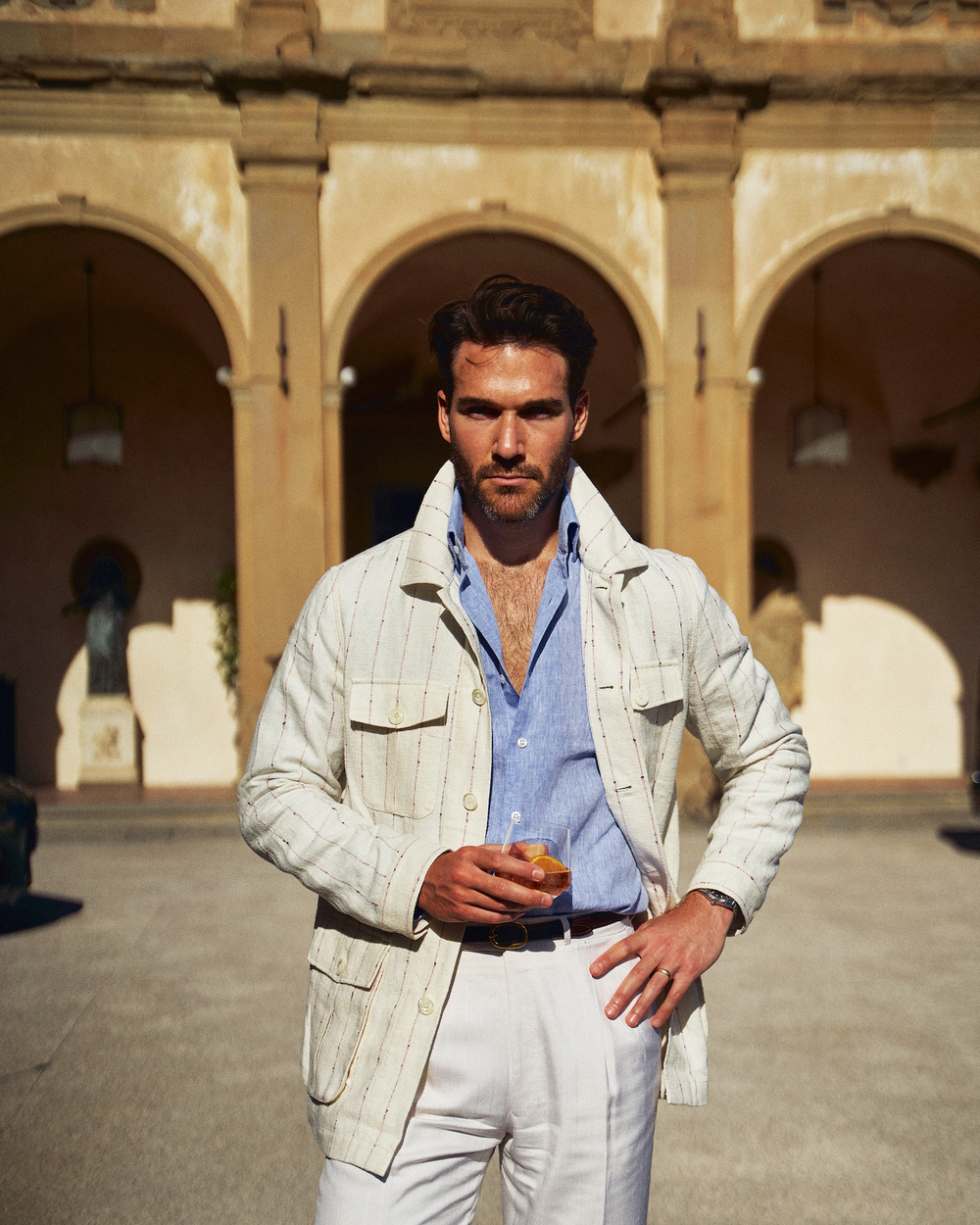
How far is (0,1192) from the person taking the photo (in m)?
2.89

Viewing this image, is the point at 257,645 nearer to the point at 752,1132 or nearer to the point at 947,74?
the point at 752,1132

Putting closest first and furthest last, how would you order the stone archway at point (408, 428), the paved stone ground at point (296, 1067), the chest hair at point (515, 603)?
1. the chest hair at point (515, 603)
2. the paved stone ground at point (296, 1067)
3. the stone archway at point (408, 428)

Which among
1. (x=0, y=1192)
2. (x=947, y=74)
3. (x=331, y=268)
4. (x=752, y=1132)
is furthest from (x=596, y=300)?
(x=0, y=1192)

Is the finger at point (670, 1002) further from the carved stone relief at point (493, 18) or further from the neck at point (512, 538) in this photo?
the carved stone relief at point (493, 18)

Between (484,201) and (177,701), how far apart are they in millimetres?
5704

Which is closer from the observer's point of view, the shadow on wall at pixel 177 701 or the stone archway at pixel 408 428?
the shadow on wall at pixel 177 701

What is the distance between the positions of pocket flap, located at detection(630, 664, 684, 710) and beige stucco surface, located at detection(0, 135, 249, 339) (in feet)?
24.3

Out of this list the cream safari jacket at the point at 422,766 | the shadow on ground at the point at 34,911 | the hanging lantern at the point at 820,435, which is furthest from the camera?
the hanging lantern at the point at 820,435

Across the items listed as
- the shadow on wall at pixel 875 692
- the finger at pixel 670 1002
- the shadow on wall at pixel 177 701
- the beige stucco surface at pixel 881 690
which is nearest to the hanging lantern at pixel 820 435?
the shadow on wall at pixel 875 692

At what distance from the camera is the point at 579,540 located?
1715 mm

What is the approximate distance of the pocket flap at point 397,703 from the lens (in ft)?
5.10

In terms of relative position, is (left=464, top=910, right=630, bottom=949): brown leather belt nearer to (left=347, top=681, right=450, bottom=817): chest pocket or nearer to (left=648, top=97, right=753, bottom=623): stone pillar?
(left=347, top=681, right=450, bottom=817): chest pocket

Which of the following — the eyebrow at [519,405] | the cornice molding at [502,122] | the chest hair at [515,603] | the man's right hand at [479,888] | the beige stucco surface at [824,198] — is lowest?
the man's right hand at [479,888]

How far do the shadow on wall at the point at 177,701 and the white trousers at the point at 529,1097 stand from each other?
377 inches
